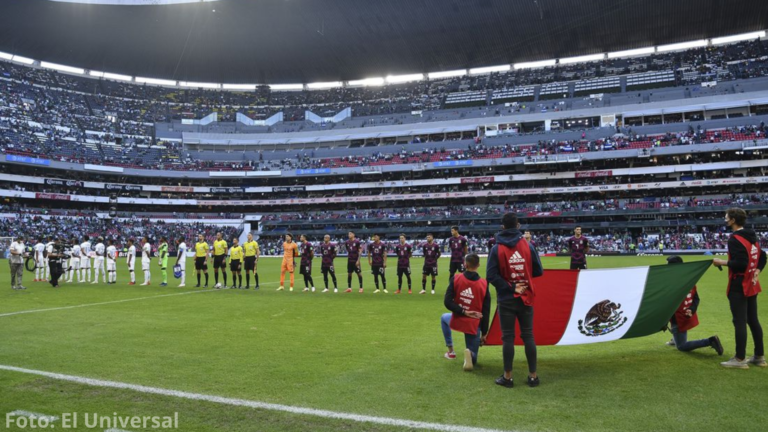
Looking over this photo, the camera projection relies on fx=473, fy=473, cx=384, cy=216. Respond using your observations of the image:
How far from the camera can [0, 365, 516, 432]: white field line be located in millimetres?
4285

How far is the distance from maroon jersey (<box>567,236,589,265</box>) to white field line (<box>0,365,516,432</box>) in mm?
11866

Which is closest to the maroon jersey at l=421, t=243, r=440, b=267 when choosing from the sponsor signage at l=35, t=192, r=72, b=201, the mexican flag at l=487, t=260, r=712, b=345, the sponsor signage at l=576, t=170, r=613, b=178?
the mexican flag at l=487, t=260, r=712, b=345

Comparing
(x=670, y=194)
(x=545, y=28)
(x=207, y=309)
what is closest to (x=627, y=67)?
(x=545, y=28)

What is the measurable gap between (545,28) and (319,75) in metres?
38.3

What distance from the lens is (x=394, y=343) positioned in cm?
803

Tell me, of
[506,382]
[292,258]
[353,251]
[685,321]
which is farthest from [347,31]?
[506,382]

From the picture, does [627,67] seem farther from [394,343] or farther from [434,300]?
[394,343]

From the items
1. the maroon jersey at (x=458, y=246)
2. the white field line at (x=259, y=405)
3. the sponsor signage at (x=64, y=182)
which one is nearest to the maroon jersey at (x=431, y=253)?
the maroon jersey at (x=458, y=246)

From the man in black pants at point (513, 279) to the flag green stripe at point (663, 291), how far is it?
1937mm

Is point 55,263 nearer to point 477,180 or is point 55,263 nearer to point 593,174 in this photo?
point 477,180

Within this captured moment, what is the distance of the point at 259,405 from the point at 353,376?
1400 millimetres

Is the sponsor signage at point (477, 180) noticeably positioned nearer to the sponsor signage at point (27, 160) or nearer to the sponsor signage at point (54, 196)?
the sponsor signage at point (54, 196)

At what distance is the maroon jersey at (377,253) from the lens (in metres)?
16.5

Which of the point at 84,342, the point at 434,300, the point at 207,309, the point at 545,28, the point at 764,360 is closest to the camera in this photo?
the point at 764,360
